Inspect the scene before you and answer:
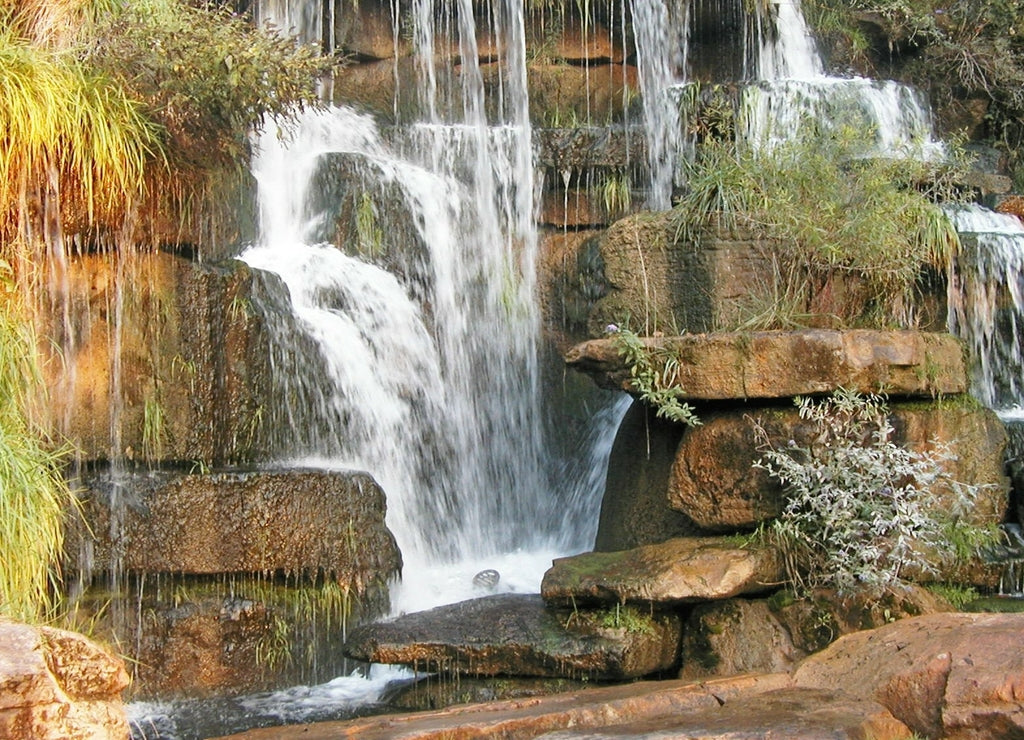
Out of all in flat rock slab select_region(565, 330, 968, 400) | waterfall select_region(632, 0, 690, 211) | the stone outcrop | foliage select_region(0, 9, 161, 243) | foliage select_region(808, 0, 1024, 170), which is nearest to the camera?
the stone outcrop

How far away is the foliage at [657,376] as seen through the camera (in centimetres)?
640

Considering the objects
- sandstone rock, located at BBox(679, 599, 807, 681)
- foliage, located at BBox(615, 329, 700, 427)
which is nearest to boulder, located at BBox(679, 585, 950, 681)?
sandstone rock, located at BBox(679, 599, 807, 681)

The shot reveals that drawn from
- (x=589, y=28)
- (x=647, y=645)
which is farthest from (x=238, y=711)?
(x=589, y=28)

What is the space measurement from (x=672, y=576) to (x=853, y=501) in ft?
3.41

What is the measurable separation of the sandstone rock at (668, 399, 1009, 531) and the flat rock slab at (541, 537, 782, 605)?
0.22 metres

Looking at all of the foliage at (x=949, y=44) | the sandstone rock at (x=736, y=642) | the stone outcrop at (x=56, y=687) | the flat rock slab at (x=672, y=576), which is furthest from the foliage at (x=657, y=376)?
the foliage at (x=949, y=44)

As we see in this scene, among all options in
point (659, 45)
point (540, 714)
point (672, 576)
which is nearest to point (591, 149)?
point (659, 45)

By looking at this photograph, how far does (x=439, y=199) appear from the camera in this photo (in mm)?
9414

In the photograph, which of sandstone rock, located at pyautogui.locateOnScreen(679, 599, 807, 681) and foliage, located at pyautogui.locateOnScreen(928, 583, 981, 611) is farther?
foliage, located at pyautogui.locateOnScreen(928, 583, 981, 611)

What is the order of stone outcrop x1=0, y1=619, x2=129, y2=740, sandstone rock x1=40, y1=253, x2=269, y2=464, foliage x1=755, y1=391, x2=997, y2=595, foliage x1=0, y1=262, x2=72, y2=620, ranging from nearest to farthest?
stone outcrop x1=0, y1=619, x2=129, y2=740
foliage x1=0, y1=262, x2=72, y2=620
foliage x1=755, y1=391, x2=997, y2=595
sandstone rock x1=40, y1=253, x2=269, y2=464

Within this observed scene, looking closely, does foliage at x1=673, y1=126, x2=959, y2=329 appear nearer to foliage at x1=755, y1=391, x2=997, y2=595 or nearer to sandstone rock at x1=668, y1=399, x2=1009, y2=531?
sandstone rock at x1=668, y1=399, x2=1009, y2=531

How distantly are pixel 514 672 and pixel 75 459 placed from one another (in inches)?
109

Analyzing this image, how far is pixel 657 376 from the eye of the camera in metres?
6.42

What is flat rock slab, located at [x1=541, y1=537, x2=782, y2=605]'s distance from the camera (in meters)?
6.05
